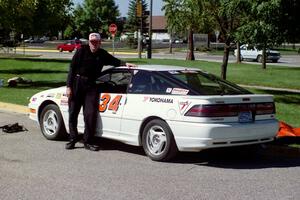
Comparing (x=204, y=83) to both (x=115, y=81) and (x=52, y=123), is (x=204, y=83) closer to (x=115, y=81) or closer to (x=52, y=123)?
(x=115, y=81)

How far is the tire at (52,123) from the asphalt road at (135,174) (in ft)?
0.45

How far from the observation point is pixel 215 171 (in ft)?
25.1

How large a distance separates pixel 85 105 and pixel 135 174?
1960mm

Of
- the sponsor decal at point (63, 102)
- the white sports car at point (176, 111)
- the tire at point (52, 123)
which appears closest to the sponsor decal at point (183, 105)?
the white sports car at point (176, 111)

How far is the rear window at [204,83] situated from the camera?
818 centimetres

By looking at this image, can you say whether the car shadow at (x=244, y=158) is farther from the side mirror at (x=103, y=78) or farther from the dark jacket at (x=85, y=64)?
the dark jacket at (x=85, y=64)

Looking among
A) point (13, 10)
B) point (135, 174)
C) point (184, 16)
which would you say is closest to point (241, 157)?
point (135, 174)

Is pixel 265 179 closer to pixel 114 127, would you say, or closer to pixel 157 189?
pixel 157 189

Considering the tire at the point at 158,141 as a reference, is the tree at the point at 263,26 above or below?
above

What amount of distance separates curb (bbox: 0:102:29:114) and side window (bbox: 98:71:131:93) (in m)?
4.67

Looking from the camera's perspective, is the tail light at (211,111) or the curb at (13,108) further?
the curb at (13,108)

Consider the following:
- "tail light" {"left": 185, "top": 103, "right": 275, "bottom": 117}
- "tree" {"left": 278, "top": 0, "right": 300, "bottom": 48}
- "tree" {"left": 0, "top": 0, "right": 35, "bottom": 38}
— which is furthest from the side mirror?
"tree" {"left": 0, "top": 0, "right": 35, "bottom": 38}

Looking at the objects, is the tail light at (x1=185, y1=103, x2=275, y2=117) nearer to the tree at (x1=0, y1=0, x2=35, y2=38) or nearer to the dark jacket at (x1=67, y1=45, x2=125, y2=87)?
the dark jacket at (x1=67, y1=45, x2=125, y2=87)

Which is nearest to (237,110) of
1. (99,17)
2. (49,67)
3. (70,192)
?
(70,192)
